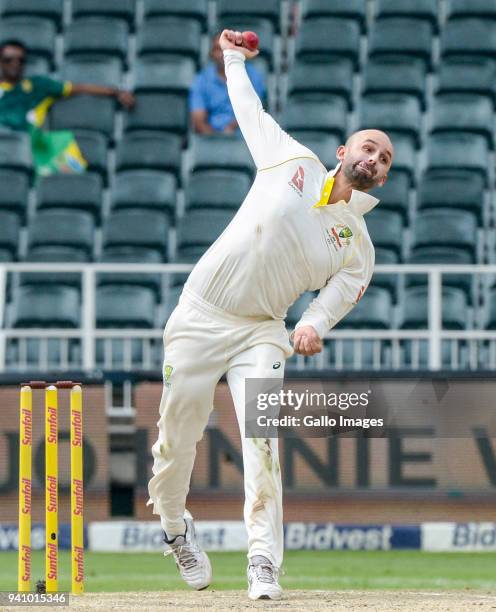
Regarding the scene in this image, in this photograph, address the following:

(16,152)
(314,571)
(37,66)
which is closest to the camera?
(314,571)

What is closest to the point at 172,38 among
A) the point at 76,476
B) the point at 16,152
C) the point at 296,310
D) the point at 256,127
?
the point at 16,152

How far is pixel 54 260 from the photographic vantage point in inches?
552

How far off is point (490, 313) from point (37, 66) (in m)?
5.51

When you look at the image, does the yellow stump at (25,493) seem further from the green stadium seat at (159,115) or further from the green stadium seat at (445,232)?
the green stadium seat at (159,115)

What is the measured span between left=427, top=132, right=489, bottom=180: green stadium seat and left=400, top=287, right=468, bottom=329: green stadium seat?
6.55 feet

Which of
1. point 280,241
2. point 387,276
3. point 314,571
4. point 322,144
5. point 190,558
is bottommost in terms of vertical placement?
point 314,571

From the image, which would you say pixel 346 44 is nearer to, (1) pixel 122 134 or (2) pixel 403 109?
(2) pixel 403 109

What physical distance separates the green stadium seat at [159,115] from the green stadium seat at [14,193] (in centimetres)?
127

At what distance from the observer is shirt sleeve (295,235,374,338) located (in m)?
7.50

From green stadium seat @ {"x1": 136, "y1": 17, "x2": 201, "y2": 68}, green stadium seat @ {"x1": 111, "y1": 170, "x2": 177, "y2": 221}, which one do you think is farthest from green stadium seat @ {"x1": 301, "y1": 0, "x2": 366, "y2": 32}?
green stadium seat @ {"x1": 111, "y1": 170, "x2": 177, "y2": 221}

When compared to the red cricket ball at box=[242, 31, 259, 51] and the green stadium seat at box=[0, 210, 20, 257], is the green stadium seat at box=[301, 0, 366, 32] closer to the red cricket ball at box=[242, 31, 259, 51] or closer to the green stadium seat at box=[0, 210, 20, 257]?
the green stadium seat at box=[0, 210, 20, 257]

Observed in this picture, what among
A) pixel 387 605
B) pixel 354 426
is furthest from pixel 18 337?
pixel 387 605

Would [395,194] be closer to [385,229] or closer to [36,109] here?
[385,229]

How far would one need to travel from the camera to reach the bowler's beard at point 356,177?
24.1 ft
